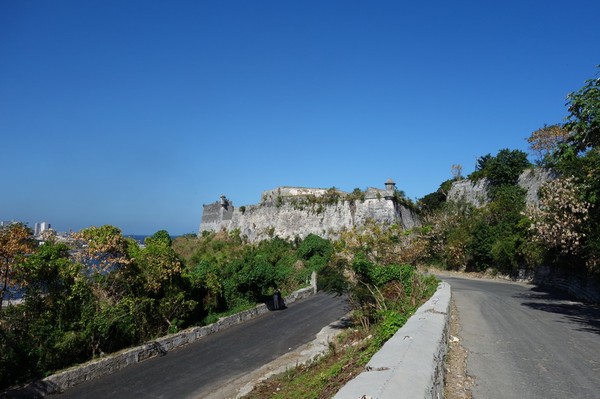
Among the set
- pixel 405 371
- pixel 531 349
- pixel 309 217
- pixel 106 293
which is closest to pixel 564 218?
pixel 531 349

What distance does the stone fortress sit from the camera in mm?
32000

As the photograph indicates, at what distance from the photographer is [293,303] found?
22.8m

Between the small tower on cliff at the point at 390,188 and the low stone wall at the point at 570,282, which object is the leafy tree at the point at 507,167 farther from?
the low stone wall at the point at 570,282

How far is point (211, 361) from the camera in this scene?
12.6 meters

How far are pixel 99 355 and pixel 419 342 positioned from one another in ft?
33.7

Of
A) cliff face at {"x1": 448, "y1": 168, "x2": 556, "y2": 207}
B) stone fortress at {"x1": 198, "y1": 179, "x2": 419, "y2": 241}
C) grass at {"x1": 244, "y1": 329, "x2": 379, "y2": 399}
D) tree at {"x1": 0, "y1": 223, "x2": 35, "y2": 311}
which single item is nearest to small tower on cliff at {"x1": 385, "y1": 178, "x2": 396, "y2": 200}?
stone fortress at {"x1": 198, "y1": 179, "x2": 419, "y2": 241}

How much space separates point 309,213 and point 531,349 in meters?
28.7

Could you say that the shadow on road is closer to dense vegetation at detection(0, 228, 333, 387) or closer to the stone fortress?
dense vegetation at detection(0, 228, 333, 387)

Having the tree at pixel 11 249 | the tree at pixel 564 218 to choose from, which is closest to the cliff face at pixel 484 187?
the tree at pixel 564 218

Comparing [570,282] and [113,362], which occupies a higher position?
[570,282]

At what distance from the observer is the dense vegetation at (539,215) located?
12375 millimetres

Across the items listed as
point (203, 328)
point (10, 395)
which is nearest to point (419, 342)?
point (10, 395)

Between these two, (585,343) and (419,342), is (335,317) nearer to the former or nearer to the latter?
(585,343)

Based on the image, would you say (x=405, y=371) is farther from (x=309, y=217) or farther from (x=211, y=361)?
(x=309, y=217)
